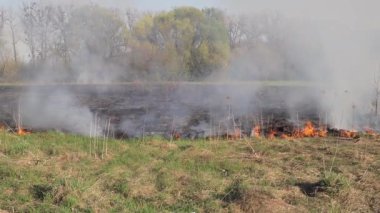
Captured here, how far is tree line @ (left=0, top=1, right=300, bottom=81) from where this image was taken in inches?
1303

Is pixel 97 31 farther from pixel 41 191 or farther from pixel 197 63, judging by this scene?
pixel 41 191

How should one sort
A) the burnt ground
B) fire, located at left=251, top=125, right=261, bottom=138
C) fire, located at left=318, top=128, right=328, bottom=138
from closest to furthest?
1. fire, located at left=318, top=128, right=328, bottom=138
2. fire, located at left=251, top=125, right=261, bottom=138
3. the burnt ground

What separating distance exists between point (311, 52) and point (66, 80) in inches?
880

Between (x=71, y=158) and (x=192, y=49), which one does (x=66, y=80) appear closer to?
(x=192, y=49)

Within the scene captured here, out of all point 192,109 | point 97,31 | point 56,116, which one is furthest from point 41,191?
point 97,31

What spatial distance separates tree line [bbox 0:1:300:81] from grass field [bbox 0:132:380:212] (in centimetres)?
2125

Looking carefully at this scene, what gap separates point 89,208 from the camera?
6664 mm

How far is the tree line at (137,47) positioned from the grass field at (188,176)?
21.2 m

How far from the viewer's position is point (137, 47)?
37.6 meters

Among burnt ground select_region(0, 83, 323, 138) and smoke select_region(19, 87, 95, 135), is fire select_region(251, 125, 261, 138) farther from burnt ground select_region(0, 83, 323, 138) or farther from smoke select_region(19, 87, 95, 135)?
smoke select_region(19, 87, 95, 135)

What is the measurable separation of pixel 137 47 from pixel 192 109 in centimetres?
1708

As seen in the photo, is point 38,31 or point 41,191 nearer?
point 41,191

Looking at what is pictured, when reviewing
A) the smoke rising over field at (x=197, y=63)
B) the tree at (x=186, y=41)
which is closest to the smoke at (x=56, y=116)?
the smoke rising over field at (x=197, y=63)

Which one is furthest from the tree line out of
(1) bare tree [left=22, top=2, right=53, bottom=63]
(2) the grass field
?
(2) the grass field
